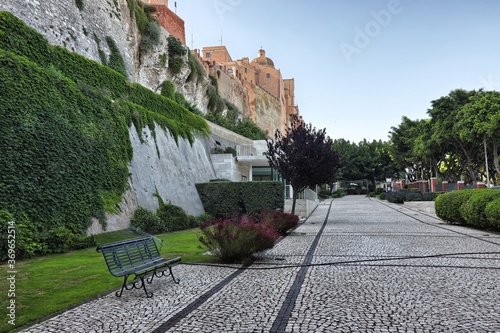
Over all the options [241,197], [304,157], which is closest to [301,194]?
[241,197]

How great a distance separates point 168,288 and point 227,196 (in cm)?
1681

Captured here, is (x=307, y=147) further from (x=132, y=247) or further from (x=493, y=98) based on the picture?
(x=493, y=98)

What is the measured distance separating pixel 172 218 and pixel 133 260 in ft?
37.8

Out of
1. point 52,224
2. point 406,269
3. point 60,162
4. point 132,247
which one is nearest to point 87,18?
point 60,162

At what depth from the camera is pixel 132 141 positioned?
712 inches

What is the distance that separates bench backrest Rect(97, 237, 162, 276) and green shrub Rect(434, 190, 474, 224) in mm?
14865

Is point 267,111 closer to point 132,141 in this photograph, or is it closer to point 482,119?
point 482,119

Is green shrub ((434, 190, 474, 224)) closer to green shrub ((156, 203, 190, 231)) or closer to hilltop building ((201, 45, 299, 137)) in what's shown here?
green shrub ((156, 203, 190, 231))

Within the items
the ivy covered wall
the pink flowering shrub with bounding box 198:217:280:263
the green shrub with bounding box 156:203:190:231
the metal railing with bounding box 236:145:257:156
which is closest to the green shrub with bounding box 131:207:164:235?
the green shrub with bounding box 156:203:190:231

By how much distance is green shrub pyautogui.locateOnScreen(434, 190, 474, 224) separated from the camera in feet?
55.8

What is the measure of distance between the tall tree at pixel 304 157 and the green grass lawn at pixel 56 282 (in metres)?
9.15

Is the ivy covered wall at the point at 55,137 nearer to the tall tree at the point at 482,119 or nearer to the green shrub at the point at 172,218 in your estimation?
the green shrub at the point at 172,218

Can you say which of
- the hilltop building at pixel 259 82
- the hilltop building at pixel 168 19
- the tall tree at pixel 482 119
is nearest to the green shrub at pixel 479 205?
the tall tree at pixel 482 119

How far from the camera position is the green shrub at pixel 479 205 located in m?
14.4
